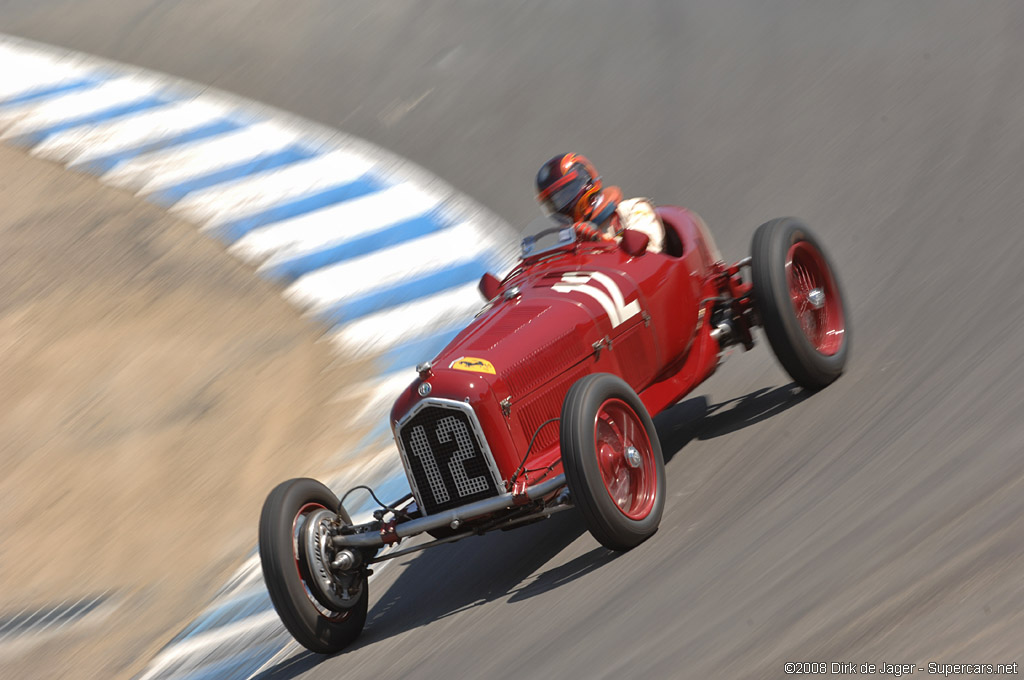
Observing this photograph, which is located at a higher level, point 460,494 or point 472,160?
point 472,160

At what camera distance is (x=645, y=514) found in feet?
18.5

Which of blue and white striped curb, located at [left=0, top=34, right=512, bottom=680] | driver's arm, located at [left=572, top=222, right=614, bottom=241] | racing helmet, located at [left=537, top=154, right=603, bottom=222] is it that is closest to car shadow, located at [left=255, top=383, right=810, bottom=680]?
blue and white striped curb, located at [left=0, top=34, right=512, bottom=680]

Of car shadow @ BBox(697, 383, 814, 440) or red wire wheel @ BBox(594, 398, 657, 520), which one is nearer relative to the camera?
red wire wheel @ BBox(594, 398, 657, 520)

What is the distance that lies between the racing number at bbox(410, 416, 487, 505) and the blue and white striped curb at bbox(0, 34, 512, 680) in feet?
4.64

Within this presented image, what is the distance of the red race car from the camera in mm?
5617

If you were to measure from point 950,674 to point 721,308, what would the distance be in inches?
153

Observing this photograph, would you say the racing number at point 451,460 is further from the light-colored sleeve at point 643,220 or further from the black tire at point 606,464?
the light-colored sleeve at point 643,220

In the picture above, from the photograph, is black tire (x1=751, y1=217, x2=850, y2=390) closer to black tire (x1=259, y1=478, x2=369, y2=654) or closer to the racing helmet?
the racing helmet

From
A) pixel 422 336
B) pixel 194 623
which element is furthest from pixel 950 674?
pixel 422 336

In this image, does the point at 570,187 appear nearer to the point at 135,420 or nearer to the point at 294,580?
the point at 294,580

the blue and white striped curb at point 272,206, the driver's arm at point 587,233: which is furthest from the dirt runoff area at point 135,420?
the driver's arm at point 587,233

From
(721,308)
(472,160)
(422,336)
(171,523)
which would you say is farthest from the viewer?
(472,160)

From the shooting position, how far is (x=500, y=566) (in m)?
6.31

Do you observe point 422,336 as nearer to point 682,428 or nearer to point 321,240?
point 321,240
